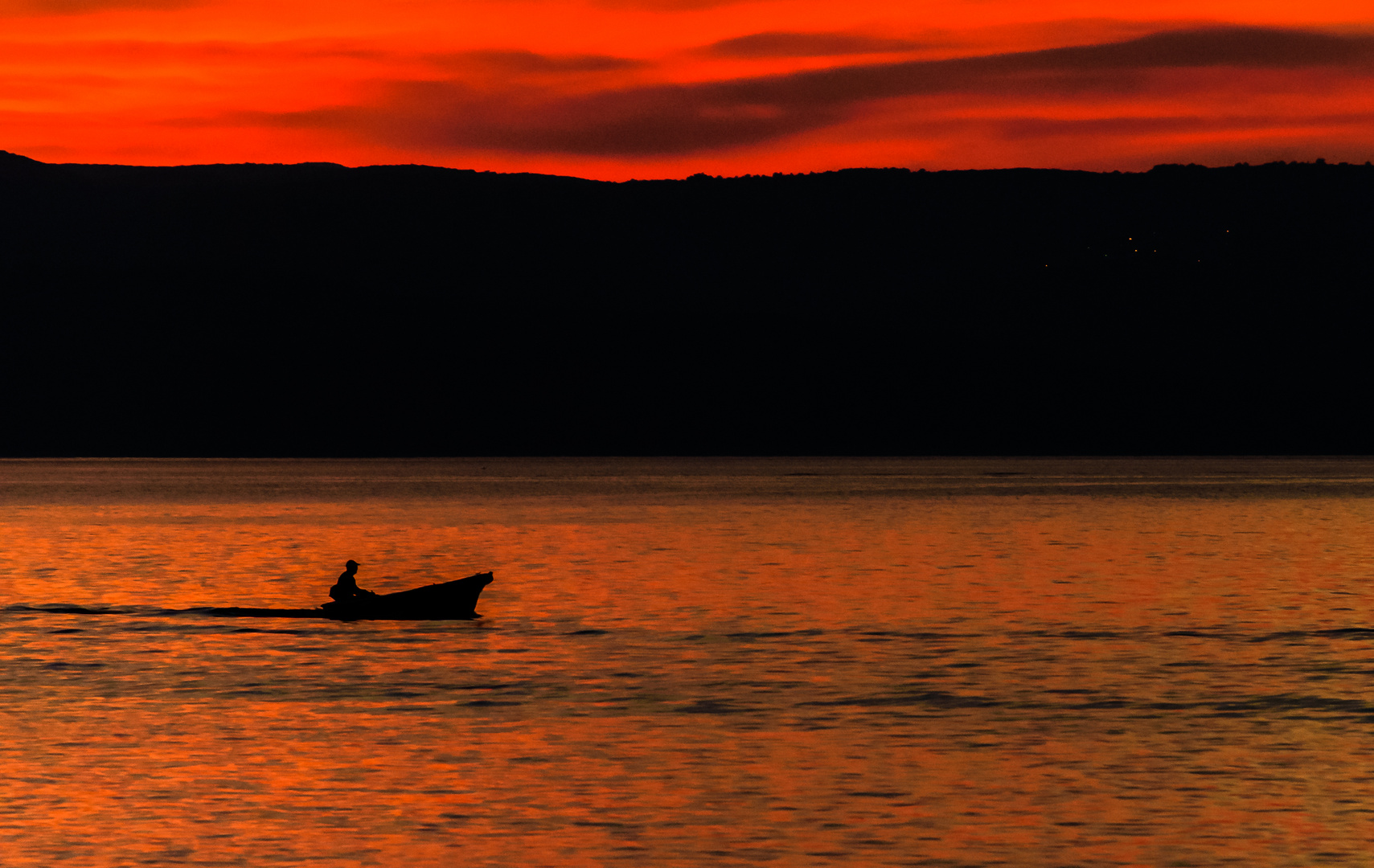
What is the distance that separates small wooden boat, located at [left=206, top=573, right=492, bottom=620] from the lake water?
0.61 meters

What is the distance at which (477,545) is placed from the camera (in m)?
79.8

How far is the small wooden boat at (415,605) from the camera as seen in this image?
43.0 m

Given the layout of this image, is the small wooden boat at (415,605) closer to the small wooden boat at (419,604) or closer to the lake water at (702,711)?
the small wooden boat at (419,604)

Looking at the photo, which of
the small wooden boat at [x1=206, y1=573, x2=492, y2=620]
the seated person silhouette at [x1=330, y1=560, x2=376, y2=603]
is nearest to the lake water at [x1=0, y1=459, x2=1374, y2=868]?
the small wooden boat at [x1=206, y1=573, x2=492, y2=620]

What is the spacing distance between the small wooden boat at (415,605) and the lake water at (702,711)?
2.00 ft

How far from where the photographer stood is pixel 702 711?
30.9 meters

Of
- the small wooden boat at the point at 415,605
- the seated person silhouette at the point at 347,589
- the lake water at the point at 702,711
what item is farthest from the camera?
the small wooden boat at the point at 415,605

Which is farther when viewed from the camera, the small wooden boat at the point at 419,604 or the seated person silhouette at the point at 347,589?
the small wooden boat at the point at 419,604

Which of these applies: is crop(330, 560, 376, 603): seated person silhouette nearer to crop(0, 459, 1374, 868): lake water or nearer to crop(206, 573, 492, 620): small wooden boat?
crop(206, 573, 492, 620): small wooden boat

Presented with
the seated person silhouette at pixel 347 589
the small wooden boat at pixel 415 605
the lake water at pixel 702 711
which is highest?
the seated person silhouette at pixel 347 589

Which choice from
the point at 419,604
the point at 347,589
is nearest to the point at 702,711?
the point at 419,604

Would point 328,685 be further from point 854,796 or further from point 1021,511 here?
point 1021,511

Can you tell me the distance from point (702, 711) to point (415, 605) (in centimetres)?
1395

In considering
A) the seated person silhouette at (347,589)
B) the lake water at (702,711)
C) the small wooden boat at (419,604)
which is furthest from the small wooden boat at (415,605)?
the lake water at (702,711)
